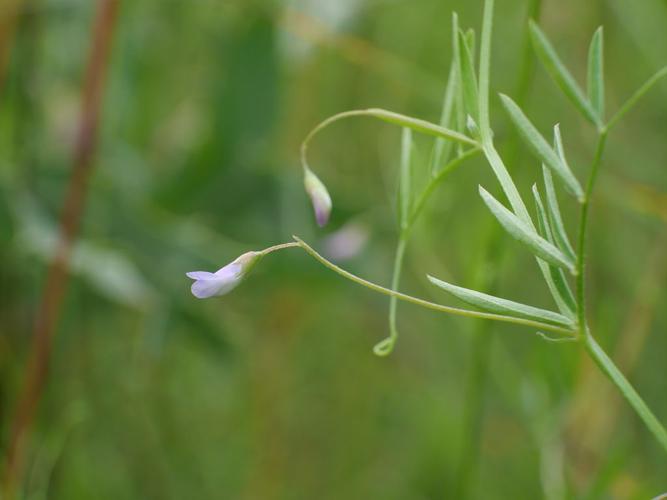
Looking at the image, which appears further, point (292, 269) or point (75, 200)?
point (292, 269)

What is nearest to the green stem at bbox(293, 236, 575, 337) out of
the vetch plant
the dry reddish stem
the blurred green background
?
the vetch plant

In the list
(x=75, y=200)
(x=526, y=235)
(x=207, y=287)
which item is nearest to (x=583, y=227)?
(x=526, y=235)

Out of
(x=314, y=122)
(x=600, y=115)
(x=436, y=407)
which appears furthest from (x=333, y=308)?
(x=600, y=115)

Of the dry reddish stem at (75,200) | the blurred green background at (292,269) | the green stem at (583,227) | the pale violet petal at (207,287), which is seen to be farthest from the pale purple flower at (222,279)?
the dry reddish stem at (75,200)

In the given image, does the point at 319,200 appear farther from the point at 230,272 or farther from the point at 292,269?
the point at 292,269

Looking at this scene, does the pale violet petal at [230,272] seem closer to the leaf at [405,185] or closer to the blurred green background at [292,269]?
the leaf at [405,185]

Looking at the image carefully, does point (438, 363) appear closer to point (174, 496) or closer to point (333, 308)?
point (333, 308)

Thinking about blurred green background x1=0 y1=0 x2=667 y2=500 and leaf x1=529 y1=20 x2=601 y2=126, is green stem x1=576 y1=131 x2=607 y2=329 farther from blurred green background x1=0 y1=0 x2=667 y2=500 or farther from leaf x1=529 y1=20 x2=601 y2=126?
blurred green background x1=0 y1=0 x2=667 y2=500
